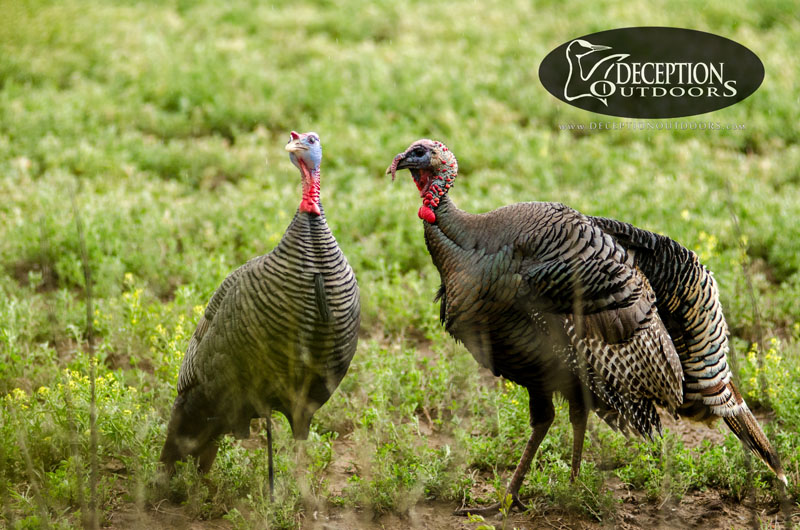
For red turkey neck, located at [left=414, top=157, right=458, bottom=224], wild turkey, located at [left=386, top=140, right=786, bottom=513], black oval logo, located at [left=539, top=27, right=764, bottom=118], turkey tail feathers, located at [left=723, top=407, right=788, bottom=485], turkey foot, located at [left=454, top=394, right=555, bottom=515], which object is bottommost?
turkey foot, located at [left=454, top=394, right=555, bottom=515]

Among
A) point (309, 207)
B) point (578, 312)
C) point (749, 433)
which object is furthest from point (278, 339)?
point (749, 433)

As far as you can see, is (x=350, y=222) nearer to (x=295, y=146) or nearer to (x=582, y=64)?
(x=295, y=146)

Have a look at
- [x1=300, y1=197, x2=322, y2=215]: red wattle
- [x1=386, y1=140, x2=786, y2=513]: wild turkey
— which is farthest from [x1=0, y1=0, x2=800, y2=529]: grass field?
[x1=300, y1=197, x2=322, y2=215]: red wattle

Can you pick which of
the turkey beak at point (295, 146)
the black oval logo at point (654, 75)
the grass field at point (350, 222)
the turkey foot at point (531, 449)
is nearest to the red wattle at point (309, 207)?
the turkey beak at point (295, 146)

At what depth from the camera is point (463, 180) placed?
802 cm

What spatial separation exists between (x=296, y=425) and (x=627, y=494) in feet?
6.19

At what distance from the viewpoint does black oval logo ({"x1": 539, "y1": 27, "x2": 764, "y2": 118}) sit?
9.05m

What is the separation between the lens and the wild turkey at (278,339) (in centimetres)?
384

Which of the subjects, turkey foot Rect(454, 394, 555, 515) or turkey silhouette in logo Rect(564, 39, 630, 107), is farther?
turkey silhouette in logo Rect(564, 39, 630, 107)

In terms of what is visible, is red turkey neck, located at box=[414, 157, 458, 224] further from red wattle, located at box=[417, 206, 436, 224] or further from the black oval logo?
the black oval logo

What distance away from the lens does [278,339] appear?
12.6 ft

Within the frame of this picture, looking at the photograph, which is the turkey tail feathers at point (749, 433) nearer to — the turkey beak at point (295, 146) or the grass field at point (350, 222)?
the grass field at point (350, 222)

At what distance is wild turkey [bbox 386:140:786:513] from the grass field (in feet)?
0.88

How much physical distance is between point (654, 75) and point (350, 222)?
4.34 metres
